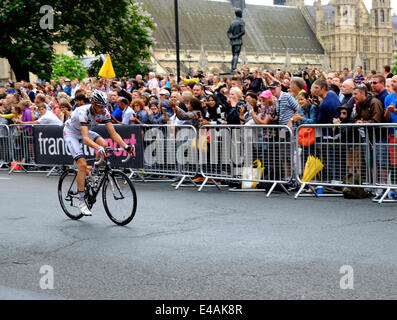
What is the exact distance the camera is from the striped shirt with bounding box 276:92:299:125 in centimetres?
1348

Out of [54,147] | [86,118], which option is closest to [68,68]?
[54,147]

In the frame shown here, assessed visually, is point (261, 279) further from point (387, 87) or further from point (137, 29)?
point (137, 29)

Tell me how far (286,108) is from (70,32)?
24596 millimetres

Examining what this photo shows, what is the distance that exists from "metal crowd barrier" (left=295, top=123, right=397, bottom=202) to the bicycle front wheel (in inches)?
148

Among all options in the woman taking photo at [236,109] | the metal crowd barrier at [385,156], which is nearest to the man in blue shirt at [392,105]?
the metal crowd barrier at [385,156]

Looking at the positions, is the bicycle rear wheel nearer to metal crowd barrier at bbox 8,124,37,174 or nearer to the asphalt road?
the asphalt road

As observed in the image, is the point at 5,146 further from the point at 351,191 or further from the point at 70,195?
the point at 351,191

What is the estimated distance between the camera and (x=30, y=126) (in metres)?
17.9

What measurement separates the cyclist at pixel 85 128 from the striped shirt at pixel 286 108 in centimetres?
410

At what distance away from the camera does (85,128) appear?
10.3 m

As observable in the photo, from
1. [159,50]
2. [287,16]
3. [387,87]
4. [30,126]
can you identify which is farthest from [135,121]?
[287,16]

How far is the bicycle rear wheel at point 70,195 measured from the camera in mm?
10789

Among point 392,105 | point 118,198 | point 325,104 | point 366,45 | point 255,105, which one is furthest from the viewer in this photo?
point 366,45

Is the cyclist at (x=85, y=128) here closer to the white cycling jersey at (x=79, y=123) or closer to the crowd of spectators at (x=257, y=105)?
the white cycling jersey at (x=79, y=123)
